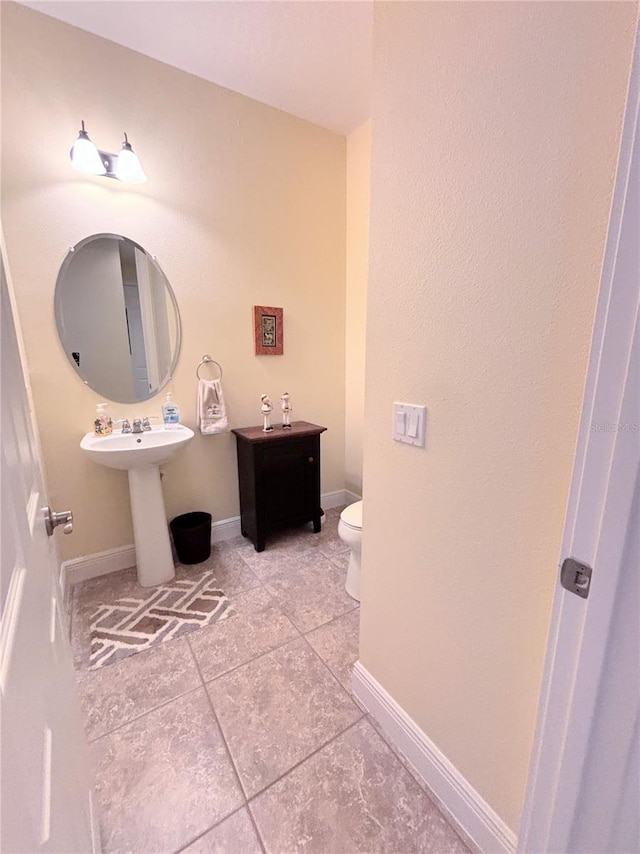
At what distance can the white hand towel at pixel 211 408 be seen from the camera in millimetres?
2256

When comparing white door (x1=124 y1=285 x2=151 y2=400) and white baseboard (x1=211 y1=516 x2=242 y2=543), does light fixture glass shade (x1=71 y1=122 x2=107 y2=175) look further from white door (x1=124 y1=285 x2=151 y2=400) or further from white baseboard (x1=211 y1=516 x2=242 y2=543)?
white baseboard (x1=211 y1=516 x2=242 y2=543)

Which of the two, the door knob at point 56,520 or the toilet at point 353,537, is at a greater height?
the door knob at point 56,520

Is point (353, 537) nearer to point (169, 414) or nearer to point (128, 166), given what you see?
point (169, 414)

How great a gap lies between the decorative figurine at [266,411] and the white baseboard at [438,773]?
1484 mm

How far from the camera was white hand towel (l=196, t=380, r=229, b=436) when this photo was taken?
2.26m

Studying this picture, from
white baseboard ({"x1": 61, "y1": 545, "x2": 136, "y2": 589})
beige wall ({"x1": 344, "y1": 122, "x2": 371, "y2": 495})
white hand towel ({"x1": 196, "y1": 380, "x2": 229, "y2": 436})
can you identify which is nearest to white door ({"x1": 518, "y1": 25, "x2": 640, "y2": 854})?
white hand towel ({"x1": 196, "y1": 380, "x2": 229, "y2": 436})

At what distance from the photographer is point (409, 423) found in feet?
3.20

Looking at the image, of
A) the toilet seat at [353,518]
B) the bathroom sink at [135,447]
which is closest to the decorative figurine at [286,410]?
the bathroom sink at [135,447]

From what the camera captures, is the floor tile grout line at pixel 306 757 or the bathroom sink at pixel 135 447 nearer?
the floor tile grout line at pixel 306 757

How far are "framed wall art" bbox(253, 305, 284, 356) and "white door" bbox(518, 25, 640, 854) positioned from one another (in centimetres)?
213

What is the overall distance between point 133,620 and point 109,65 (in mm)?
2779

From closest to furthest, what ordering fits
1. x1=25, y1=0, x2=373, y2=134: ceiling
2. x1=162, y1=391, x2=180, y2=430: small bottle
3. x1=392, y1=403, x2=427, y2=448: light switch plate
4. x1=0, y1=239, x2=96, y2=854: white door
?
x1=0, y1=239, x2=96, y2=854: white door
x1=392, y1=403, x2=427, y2=448: light switch plate
x1=25, y1=0, x2=373, y2=134: ceiling
x1=162, y1=391, x2=180, y2=430: small bottle

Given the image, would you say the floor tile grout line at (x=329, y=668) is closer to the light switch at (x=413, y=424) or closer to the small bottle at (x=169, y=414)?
the light switch at (x=413, y=424)

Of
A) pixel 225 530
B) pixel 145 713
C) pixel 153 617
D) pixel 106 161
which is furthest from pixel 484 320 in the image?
pixel 225 530
